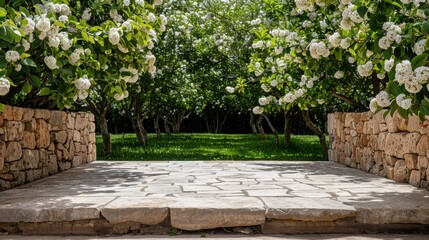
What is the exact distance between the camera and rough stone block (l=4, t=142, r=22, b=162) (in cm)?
564

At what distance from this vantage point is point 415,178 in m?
5.42

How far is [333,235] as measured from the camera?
386 cm

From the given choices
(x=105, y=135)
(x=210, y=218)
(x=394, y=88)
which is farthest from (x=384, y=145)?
(x=105, y=135)

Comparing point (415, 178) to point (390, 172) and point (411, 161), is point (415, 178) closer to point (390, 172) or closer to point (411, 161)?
point (411, 161)

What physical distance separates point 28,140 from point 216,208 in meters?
3.30

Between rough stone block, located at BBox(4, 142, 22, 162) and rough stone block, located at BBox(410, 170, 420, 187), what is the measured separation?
4508mm

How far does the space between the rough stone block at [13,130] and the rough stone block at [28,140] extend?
0.13 meters

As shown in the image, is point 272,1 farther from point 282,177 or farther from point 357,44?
point 357,44

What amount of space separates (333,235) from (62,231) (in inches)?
84.0

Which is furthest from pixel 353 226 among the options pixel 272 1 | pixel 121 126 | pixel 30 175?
pixel 121 126

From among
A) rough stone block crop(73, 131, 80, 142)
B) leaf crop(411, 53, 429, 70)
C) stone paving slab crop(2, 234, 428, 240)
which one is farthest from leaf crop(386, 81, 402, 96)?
rough stone block crop(73, 131, 80, 142)

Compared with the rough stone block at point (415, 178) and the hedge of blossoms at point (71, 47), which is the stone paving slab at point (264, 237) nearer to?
the hedge of blossoms at point (71, 47)

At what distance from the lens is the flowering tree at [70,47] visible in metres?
4.30

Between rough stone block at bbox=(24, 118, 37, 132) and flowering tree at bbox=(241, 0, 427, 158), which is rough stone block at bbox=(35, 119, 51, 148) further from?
flowering tree at bbox=(241, 0, 427, 158)
